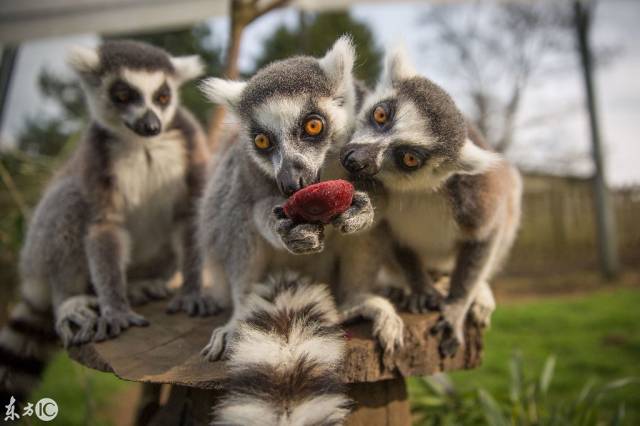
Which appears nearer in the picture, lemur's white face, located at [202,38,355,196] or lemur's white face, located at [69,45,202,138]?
lemur's white face, located at [202,38,355,196]

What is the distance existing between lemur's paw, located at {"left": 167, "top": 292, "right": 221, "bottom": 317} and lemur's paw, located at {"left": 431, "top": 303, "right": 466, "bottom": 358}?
1.19 meters

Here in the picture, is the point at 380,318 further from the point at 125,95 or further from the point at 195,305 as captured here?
the point at 125,95

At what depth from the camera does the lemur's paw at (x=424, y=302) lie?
8.04 feet

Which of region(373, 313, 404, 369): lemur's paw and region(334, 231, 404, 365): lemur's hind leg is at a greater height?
region(334, 231, 404, 365): lemur's hind leg

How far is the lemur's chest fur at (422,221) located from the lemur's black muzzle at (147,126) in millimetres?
1356

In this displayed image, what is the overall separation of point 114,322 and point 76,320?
0.81 ft

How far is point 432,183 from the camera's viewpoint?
225 centimetres

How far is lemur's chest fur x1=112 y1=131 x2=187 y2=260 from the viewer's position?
2869 mm

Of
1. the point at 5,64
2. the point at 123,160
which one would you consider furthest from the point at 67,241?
the point at 5,64

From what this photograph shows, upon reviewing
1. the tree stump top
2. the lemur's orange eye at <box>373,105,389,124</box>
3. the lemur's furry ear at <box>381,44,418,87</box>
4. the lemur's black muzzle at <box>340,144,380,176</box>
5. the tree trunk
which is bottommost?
the tree stump top

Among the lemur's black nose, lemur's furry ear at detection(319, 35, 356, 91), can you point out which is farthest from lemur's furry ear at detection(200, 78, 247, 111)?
the lemur's black nose

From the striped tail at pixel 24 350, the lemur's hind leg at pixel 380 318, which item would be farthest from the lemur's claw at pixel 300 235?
the striped tail at pixel 24 350

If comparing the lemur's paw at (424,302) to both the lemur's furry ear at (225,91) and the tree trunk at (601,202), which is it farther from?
the tree trunk at (601,202)

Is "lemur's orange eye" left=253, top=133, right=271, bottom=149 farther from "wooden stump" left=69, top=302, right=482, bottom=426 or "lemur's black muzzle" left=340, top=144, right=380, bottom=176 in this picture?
"wooden stump" left=69, top=302, right=482, bottom=426
